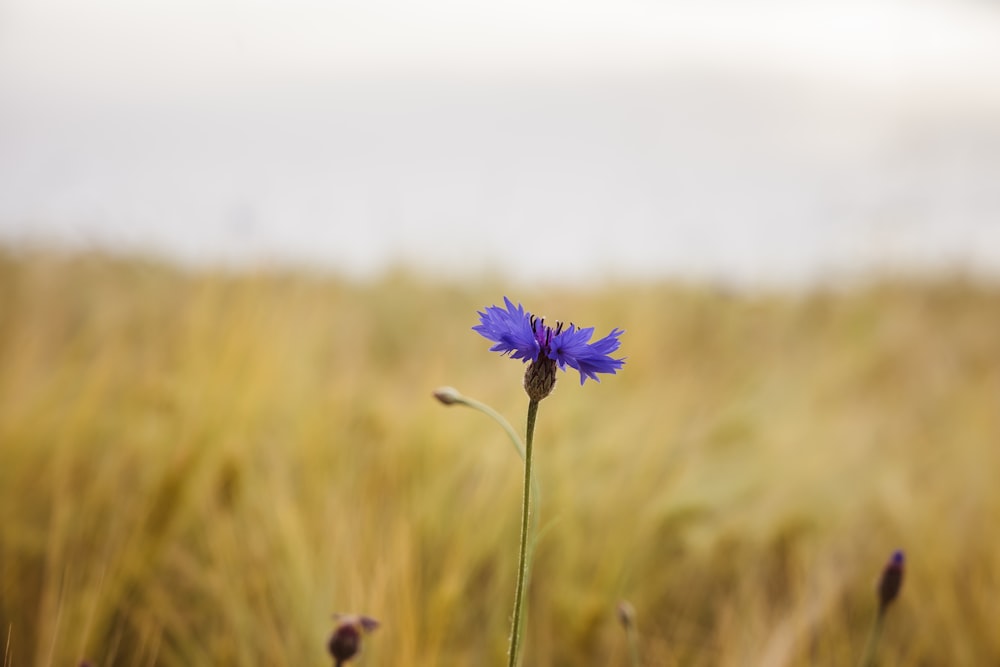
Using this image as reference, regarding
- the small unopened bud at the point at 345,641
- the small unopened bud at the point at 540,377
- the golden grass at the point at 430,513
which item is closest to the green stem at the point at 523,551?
the small unopened bud at the point at 540,377

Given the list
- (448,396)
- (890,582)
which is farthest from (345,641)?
(890,582)

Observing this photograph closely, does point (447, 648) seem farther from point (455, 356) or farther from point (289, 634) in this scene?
point (455, 356)

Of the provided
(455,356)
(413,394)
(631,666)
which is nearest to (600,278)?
(455,356)

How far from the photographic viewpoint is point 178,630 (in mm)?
1227

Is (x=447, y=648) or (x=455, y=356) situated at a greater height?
(x=455, y=356)

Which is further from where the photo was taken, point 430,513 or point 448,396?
point 430,513

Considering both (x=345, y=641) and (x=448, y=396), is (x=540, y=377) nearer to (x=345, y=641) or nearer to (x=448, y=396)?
(x=448, y=396)

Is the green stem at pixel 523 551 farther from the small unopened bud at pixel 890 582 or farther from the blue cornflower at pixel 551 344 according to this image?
the small unopened bud at pixel 890 582

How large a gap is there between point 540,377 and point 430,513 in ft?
2.82

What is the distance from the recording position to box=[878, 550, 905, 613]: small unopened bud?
33.5 inches

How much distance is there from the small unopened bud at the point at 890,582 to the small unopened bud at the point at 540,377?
511 millimetres

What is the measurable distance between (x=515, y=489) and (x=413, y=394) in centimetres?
71

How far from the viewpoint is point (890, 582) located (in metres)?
0.85

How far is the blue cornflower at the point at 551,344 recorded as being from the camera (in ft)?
1.94
